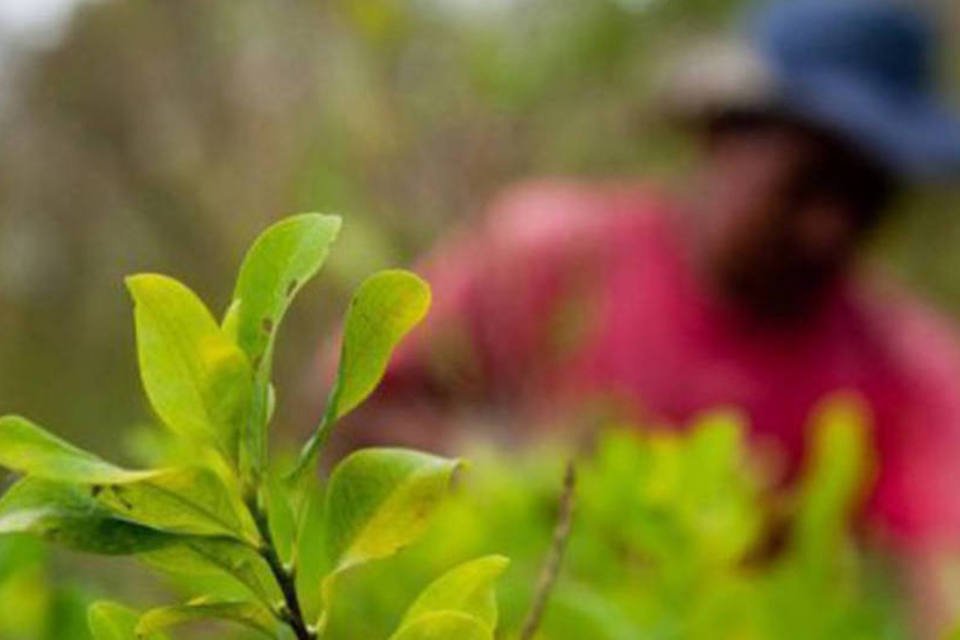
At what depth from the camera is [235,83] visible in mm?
3709

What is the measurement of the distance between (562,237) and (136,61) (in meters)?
2.01

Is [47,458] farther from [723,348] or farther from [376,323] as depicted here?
[723,348]

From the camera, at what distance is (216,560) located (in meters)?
0.50

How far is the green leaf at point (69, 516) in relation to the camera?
475mm

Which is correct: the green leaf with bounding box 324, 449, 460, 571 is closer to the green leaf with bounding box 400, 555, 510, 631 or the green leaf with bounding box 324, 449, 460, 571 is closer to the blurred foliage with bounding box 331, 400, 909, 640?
the green leaf with bounding box 400, 555, 510, 631

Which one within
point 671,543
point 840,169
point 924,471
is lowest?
point 671,543

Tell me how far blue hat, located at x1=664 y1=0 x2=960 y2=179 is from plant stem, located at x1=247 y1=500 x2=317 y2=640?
8.77 feet

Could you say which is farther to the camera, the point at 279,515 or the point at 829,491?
the point at 829,491

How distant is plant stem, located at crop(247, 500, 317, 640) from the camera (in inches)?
19.1

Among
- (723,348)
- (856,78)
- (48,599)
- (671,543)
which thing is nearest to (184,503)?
(48,599)

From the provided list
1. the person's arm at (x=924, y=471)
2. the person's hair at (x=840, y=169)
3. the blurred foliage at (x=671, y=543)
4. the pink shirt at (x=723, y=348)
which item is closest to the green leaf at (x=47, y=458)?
the blurred foliage at (x=671, y=543)

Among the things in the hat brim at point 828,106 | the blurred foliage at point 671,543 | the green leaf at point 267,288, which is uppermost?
the hat brim at point 828,106

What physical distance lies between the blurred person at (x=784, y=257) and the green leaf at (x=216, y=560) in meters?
2.02

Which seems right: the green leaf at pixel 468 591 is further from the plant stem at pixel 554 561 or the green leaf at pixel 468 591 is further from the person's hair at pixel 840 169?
the person's hair at pixel 840 169
